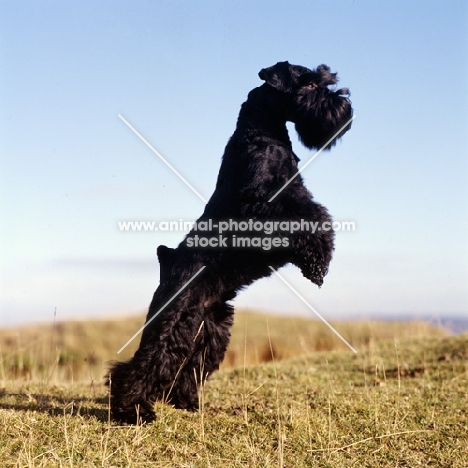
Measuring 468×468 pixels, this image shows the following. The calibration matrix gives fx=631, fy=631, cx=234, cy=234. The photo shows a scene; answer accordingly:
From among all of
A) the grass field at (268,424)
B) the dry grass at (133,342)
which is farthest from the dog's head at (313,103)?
the dry grass at (133,342)

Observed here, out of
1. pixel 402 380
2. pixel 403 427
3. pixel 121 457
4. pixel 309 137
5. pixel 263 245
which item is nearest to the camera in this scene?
pixel 121 457

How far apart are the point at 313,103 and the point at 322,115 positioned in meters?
0.13

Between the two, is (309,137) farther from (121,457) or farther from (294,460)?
(121,457)

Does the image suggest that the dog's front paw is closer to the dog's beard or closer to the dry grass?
the dog's beard

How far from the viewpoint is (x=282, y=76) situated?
5.34 meters

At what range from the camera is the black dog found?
477cm

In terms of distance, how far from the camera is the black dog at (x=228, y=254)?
4.77 meters

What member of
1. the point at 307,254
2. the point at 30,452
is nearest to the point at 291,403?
the point at 307,254

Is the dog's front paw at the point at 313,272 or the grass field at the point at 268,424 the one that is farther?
the dog's front paw at the point at 313,272

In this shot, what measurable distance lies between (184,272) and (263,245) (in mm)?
681

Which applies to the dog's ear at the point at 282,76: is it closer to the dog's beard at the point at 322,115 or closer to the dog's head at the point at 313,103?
the dog's head at the point at 313,103

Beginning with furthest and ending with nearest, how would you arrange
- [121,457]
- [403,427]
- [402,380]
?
[402,380] < [403,427] < [121,457]

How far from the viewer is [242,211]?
4.81 m

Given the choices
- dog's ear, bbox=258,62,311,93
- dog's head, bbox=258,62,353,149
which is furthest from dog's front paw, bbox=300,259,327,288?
dog's ear, bbox=258,62,311,93
